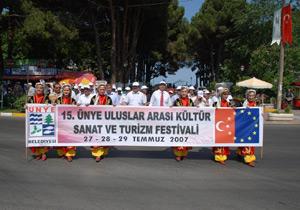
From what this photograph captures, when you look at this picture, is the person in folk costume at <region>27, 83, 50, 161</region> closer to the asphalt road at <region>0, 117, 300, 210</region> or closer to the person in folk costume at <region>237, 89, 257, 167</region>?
the asphalt road at <region>0, 117, 300, 210</region>

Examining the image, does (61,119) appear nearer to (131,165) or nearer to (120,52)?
(131,165)

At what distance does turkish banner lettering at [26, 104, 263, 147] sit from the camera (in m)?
10.6

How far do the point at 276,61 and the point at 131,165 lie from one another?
3352 centimetres

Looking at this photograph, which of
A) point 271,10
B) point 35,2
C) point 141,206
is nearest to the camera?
point 141,206

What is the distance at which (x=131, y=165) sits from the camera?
1006 centimetres

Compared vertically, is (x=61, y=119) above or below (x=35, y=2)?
below

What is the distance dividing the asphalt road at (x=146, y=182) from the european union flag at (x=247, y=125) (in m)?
0.53

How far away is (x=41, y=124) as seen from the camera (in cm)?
1057

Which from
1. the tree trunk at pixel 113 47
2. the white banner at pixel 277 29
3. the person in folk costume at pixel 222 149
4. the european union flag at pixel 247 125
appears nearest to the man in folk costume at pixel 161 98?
the person in folk costume at pixel 222 149

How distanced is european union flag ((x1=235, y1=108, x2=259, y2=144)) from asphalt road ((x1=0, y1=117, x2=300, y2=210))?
1.75ft

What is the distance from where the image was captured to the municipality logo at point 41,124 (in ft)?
34.4

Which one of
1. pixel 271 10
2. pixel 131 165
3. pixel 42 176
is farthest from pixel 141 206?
pixel 271 10

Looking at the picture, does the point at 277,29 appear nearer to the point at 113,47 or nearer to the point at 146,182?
the point at 113,47

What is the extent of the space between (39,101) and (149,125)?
2416mm
